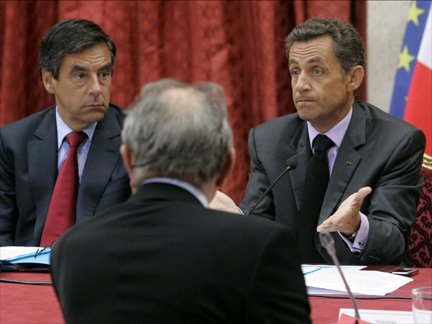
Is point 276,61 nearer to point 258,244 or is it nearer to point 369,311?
point 369,311

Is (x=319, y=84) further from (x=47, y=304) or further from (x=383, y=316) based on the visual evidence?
(x=47, y=304)

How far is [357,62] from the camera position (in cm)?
270

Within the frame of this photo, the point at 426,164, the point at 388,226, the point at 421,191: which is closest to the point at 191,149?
the point at 388,226

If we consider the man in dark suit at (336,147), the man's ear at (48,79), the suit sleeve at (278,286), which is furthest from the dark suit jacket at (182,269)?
the man's ear at (48,79)

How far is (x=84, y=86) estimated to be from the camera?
2.81 m

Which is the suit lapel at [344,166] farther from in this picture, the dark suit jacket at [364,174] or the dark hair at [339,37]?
the dark hair at [339,37]

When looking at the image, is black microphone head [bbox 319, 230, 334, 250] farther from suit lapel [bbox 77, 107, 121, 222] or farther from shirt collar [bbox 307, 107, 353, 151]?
suit lapel [bbox 77, 107, 121, 222]

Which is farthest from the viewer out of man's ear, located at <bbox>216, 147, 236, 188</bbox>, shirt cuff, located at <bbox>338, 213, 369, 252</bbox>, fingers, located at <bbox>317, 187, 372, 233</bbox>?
shirt cuff, located at <bbox>338, 213, 369, 252</bbox>

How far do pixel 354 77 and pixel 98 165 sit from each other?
111 cm

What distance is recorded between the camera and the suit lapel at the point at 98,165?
2632 mm

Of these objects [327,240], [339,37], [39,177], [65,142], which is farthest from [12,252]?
[339,37]

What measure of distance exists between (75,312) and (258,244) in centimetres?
33

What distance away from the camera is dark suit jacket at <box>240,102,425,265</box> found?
2266 mm

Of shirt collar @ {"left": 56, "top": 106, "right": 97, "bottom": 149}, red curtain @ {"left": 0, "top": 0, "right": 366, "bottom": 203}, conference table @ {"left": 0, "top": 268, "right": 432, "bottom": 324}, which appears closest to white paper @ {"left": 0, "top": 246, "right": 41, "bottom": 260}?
conference table @ {"left": 0, "top": 268, "right": 432, "bottom": 324}
